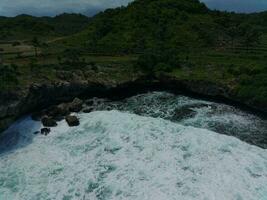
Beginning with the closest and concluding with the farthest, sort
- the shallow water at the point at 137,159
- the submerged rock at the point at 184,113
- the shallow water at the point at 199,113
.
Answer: the shallow water at the point at 137,159, the shallow water at the point at 199,113, the submerged rock at the point at 184,113

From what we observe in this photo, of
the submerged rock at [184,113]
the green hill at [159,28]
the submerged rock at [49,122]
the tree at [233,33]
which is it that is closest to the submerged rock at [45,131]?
the submerged rock at [49,122]

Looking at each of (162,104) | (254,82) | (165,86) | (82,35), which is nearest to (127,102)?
(162,104)

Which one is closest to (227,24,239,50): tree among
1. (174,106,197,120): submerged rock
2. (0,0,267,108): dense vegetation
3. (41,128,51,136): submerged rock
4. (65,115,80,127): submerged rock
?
(0,0,267,108): dense vegetation

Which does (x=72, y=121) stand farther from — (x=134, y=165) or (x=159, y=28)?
(x=159, y=28)

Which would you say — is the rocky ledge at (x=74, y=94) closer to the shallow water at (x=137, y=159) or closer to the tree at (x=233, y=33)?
the shallow water at (x=137, y=159)

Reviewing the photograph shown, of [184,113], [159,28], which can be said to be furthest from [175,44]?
[184,113]
